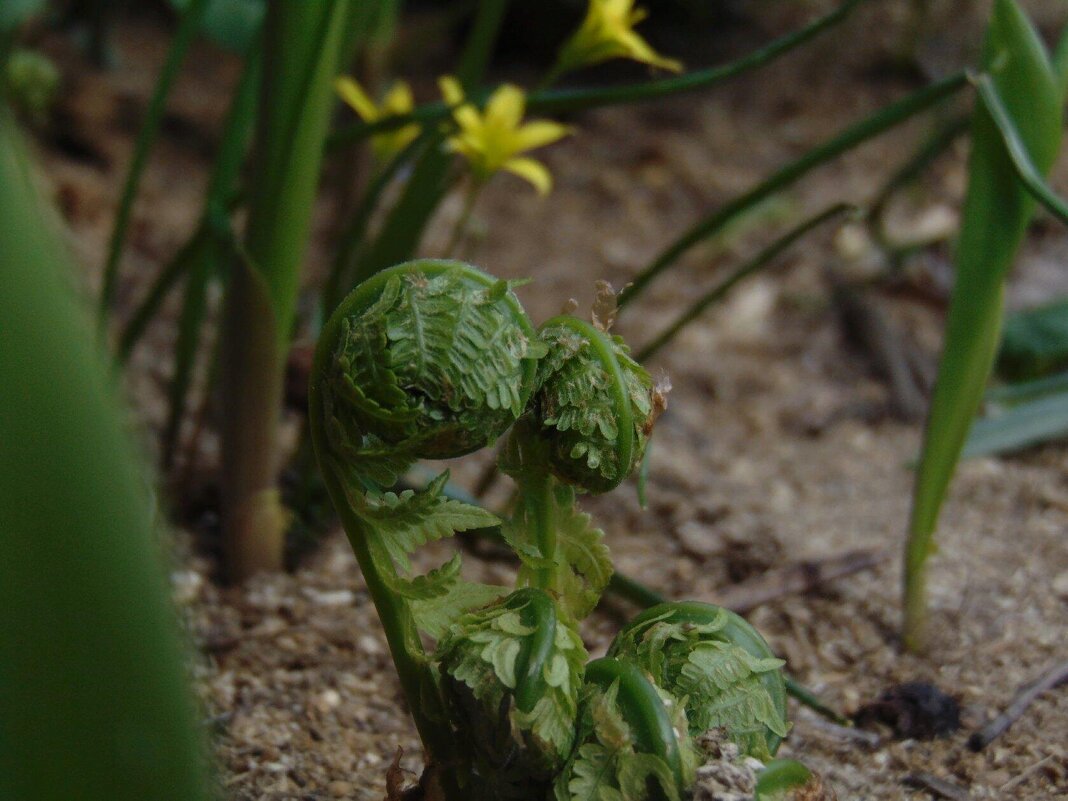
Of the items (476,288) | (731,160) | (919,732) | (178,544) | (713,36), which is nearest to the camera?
(476,288)

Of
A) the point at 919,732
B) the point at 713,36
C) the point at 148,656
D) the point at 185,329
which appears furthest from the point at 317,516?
the point at 713,36

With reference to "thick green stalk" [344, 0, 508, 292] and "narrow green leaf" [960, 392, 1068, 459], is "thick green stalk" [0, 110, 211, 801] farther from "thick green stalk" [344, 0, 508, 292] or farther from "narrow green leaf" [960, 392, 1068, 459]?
"narrow green leaf" [960, 392, 1068, 459]

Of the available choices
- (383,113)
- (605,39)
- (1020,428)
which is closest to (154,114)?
(383,113)

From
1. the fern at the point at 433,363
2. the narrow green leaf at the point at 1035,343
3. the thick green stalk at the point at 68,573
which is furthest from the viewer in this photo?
the narrow green leaf at the point at 1035,343

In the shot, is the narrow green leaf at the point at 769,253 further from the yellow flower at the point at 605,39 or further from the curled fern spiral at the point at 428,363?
the curled fern spiral at the point at 428,363

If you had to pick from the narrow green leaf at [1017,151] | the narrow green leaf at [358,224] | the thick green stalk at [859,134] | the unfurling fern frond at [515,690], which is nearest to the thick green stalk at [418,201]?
the narrow green leaf at [358,224]

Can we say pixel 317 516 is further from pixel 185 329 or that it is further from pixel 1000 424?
pixel 1000 424
